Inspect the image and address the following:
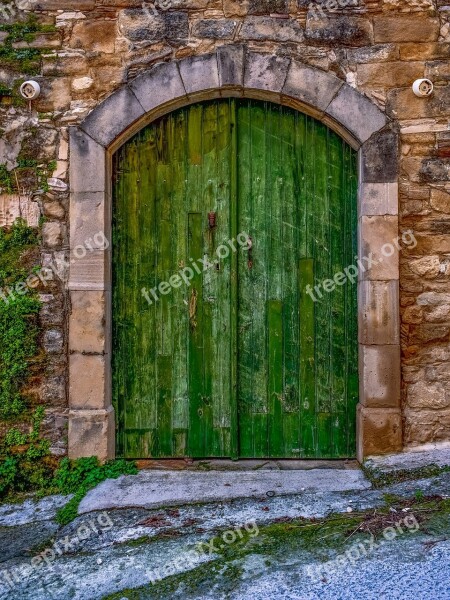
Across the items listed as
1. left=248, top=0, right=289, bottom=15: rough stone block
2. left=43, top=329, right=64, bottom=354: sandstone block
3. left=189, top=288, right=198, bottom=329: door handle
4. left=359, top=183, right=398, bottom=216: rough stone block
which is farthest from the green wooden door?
left=248, top=0, right=289, bottom=15: rough stone block

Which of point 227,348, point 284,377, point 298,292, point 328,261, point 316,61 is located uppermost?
point 316,61

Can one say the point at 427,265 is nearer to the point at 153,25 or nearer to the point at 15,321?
the point at 153,25

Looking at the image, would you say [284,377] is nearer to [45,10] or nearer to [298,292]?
[298,292]

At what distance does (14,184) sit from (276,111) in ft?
6.47

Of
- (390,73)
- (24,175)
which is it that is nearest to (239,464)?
(24,175)

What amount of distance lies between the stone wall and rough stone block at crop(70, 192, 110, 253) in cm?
9

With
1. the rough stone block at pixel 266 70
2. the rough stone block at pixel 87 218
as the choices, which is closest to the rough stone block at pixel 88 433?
the rough stone block at pixel 87 218

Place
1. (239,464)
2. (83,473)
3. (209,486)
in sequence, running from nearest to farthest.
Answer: (209,486), (83,473), (239,464)

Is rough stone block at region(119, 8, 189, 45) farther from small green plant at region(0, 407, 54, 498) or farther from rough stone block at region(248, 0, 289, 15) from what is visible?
small green plant at region(0, 407, 54, 498)

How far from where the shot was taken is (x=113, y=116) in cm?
333

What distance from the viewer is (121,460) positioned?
339cm

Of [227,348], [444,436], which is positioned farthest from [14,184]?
[444,436]

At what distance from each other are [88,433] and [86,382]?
1.16 feet

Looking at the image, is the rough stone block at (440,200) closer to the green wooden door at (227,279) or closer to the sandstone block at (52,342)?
the green wooden door at (227,279)
